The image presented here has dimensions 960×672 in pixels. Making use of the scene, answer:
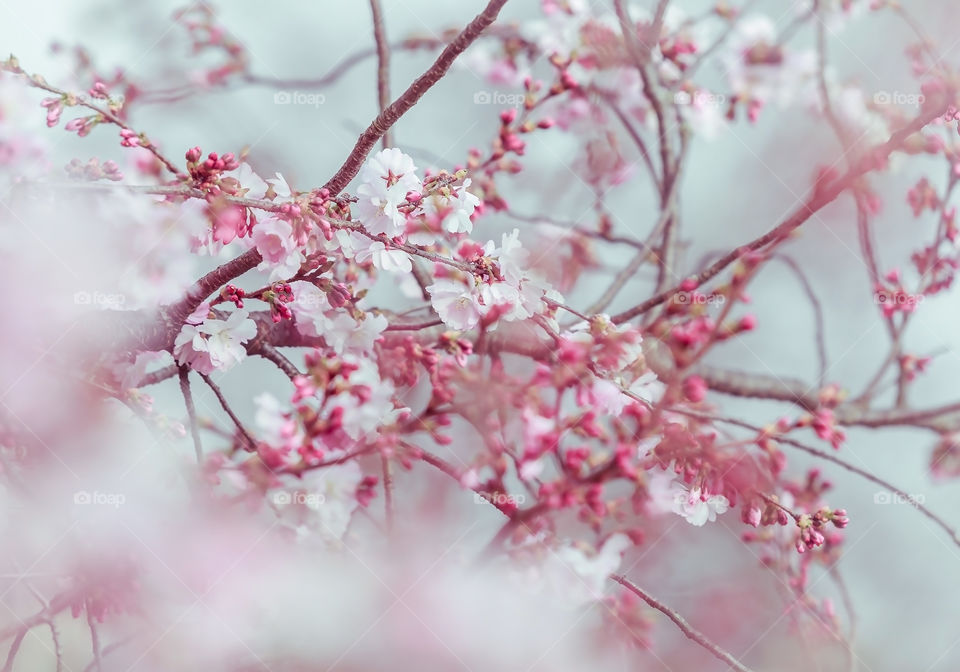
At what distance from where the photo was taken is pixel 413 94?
22.5 inches

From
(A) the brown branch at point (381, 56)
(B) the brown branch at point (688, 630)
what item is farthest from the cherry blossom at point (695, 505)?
(A) the brown branch at point (381, 56)

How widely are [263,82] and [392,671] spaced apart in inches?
46.1

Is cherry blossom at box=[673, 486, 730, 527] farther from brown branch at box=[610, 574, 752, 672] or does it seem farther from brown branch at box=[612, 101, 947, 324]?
brown branch at box=[612, 101, 947, 324]

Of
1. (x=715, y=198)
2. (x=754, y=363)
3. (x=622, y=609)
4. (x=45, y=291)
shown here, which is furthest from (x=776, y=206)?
(x=45, y=291)

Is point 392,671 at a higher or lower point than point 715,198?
lower

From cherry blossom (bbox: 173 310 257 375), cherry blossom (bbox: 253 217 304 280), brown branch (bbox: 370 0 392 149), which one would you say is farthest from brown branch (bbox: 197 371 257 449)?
brown branch (bbox: 370 0 392 149)

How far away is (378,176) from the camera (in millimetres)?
673

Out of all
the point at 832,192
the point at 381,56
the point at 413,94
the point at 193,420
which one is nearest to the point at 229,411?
the point at 193,420

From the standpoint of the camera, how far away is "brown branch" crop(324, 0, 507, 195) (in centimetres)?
54

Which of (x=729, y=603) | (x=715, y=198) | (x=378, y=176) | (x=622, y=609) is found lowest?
(x=729, y=603)

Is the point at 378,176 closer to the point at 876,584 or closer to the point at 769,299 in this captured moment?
the point at 769,299

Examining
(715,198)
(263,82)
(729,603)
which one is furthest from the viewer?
(715,198)

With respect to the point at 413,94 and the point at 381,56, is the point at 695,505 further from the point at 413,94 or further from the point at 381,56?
the point at 381,56

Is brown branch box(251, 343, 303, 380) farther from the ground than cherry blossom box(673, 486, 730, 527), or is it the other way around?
brown branch box(251, 343, 303, 380)
